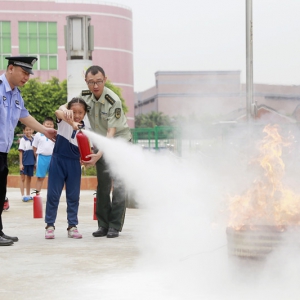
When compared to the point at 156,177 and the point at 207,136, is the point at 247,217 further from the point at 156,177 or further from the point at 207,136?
the point at 207,136

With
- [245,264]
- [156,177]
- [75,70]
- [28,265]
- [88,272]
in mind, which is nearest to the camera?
[245,264]

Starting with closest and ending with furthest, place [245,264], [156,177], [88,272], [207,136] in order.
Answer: [245,264], [88,272], [156,177], [207,136]

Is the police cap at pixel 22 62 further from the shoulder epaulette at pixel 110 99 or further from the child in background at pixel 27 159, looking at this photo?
the child in background at pixel 27 159

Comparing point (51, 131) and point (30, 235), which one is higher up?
point (51, 131)

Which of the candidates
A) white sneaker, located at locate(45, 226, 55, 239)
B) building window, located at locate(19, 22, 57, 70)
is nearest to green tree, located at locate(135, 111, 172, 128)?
building window, located at locate(19, 22, 57, 70)

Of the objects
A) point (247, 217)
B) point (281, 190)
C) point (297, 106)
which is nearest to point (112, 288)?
point (247, 217)

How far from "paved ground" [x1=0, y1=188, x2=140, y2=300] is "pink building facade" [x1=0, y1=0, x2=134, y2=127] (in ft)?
185

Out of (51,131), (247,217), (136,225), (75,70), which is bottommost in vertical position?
(136,225)

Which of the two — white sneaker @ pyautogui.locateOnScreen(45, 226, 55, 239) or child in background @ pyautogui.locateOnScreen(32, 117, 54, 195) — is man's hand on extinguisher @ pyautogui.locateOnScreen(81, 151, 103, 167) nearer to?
white sneaker @ pyautogui.locateOnScreen(45, 226, 55, 239)

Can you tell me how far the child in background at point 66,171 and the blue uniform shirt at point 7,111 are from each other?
0.50m

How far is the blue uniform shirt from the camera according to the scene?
7078mm

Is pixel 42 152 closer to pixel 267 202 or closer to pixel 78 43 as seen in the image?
pixel 78 43

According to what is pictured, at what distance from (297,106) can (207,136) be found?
634 centimetres

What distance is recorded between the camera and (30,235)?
7957 millimetres
